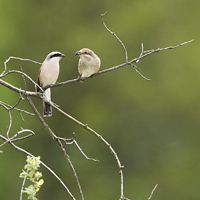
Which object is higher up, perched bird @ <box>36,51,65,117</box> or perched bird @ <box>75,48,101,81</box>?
perched bird @ <box>36,51,65,117</box>

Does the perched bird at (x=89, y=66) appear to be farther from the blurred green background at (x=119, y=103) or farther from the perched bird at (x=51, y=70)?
the blurred green background at (x=119, y=103)

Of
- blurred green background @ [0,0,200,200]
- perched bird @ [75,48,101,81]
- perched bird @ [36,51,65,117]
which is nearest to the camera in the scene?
perched bird @ [75,48,101,81]

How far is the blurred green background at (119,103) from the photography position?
16.2 m

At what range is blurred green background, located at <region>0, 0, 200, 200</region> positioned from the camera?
16156mm

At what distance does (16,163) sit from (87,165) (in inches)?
64.1

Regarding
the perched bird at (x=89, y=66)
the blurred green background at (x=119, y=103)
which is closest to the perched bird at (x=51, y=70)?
the perched bird at (x=89, y=66)

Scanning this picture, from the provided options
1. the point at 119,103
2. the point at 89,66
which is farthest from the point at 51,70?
the point at 119,103

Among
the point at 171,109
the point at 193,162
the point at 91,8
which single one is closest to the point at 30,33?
the point at 91,8

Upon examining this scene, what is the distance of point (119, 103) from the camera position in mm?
16438

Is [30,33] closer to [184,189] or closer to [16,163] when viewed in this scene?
[16,163]

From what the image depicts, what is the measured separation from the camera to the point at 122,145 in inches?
648

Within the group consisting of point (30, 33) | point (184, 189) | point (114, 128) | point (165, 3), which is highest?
point (165, 3)

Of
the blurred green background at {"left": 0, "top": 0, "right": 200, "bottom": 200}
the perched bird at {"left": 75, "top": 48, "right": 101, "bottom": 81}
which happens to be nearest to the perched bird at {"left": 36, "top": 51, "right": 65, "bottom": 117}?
the perched bird at {"left": 75, "top": 48, "right": 101, "bottom": 81}

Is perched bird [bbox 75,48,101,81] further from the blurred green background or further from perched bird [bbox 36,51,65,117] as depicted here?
the blurred green background
